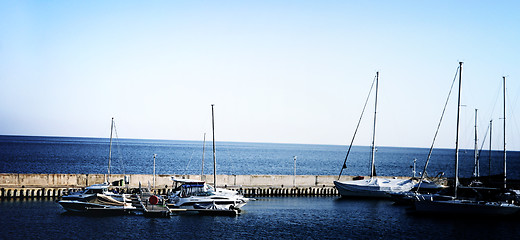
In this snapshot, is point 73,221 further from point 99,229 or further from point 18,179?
point 18,179

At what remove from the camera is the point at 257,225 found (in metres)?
46.2

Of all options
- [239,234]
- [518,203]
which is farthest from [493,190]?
[239,234]

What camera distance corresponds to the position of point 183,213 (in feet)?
169

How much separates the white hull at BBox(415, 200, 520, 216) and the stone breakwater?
59.1 ft

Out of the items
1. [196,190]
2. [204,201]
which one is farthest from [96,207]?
[204,201]

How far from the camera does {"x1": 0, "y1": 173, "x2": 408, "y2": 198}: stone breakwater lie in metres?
57.2

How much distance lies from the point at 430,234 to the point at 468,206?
32.8 feet

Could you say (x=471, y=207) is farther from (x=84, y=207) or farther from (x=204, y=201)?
(x=84, y=207)

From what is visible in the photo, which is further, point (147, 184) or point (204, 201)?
point (147, 184)

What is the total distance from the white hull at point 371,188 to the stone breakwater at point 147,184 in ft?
10.6

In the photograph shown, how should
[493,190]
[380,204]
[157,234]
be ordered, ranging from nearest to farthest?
[157,234]
[493,190]
[380,204]

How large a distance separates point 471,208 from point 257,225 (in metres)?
21.1

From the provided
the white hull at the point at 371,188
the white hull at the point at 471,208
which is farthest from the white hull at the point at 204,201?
the white hull at the point at 471,208

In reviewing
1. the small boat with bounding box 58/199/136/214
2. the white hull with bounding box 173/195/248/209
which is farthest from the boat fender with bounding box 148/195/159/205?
the white hull with bounding box 173/195/248/209
